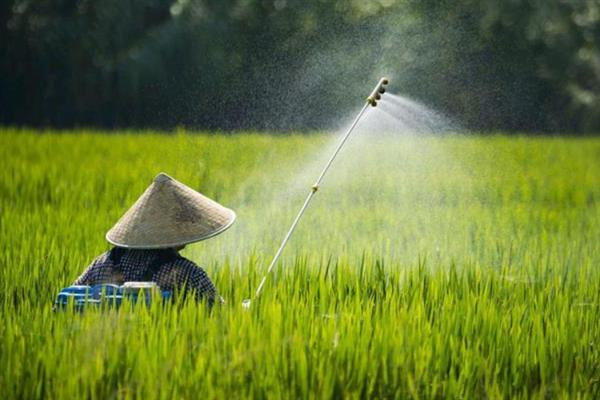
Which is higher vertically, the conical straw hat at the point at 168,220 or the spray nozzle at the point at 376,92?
the spray nozzle at the point at 376,92

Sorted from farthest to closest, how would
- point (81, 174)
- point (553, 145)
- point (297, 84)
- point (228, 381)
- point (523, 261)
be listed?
point (297, 84)
point (553, 145)
point (81, 174)
point (523, 261)
point (228, 381)

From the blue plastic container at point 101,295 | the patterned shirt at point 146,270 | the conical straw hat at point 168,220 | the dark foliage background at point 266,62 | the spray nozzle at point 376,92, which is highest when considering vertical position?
the dark foliage background at point 266,62

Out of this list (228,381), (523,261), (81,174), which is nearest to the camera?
(228,381)

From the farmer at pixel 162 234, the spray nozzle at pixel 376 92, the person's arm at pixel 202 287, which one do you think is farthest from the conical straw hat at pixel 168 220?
the spray nozzle at pixel 376 92

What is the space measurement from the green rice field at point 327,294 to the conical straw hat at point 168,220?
0.23 meters

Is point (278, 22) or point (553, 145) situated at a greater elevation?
point (278, 22)

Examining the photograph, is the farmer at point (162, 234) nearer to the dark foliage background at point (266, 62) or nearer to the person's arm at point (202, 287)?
the person's arm at point (202, 287)

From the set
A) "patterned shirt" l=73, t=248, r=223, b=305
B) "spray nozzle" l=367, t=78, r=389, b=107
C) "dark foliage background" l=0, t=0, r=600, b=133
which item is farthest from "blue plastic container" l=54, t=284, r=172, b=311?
"dark foliage background" l=0, t=0, r=600, b=133

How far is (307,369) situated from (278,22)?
689 inches

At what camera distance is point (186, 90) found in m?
19.3

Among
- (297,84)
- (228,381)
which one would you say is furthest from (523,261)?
(297,84)

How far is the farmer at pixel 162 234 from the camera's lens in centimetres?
379

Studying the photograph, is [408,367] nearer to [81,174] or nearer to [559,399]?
[559,399]

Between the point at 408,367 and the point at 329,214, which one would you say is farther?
the point at 329,214
